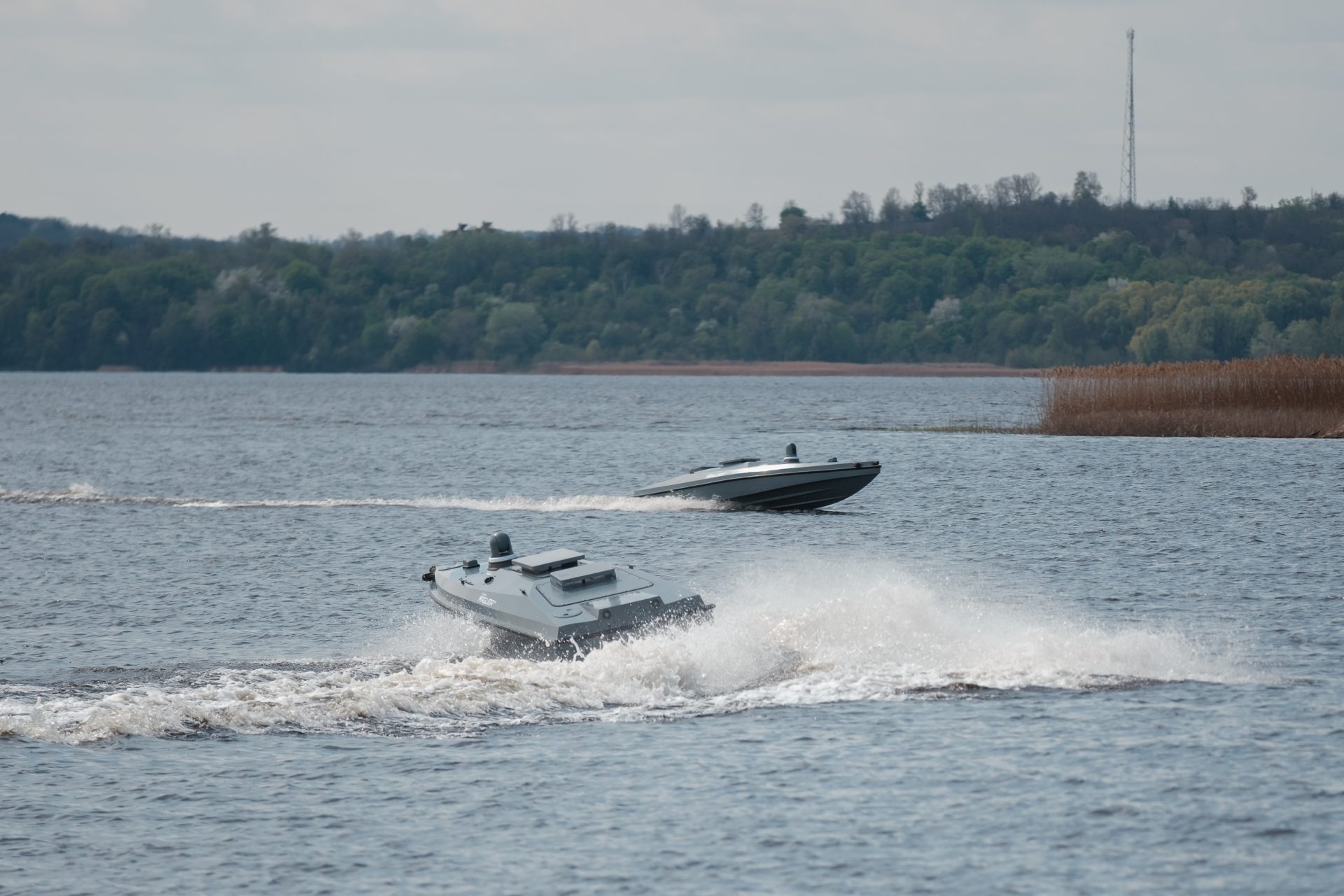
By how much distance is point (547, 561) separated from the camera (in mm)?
23484

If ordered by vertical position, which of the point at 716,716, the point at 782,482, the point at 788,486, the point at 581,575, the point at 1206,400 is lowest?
the point at 716,716

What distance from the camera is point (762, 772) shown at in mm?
17891

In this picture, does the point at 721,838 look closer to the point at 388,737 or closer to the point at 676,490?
the point at 388,737

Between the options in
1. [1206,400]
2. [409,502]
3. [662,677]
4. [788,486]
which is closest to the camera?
[662,677]

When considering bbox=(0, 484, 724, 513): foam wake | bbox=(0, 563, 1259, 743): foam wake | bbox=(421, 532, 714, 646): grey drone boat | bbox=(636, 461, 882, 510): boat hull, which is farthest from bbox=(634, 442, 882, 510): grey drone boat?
bbox=(421, 532, 714, 646): grey drone boat

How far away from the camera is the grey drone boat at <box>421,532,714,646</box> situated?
2203 cm

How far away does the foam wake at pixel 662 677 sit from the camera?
20125mm

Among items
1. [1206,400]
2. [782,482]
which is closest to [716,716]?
[782,482]

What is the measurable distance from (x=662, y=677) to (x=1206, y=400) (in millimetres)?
46142

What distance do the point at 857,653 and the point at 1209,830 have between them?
24.0 feet

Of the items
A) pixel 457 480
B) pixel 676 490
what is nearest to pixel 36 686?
pixel 676 490

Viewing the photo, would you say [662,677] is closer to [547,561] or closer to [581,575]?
[581,575]

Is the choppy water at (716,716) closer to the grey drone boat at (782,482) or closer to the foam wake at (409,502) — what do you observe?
the grey drone boat at (782,482)

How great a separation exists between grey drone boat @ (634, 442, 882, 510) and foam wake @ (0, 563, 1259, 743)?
17.9 metres
